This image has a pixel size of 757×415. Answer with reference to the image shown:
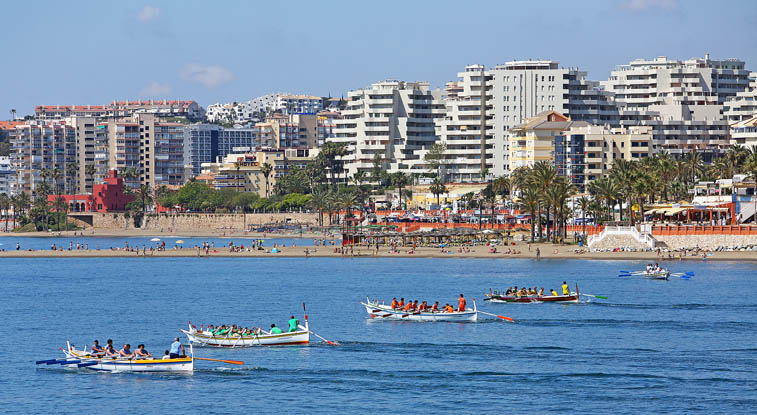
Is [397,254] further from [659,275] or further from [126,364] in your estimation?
[126,364]

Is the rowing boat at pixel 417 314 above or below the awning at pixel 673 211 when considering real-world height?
below

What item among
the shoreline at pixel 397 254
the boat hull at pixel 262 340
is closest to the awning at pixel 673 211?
the shoreline at pixel 397 254

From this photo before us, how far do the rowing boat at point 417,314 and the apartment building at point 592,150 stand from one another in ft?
370

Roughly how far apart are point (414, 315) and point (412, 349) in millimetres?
11232

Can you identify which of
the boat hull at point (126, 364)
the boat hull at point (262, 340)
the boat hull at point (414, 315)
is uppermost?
the boat hull at point (414, 315)

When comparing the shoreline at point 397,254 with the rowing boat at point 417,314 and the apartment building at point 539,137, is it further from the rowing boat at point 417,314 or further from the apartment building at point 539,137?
the apartment building at point 539,137

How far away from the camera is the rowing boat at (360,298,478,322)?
74.7 meters

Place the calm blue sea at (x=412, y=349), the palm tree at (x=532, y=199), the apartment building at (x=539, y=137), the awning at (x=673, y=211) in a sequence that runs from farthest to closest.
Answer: the apartment building at (x=539, y=137) < the palm tree at (x=532, y=199) < the awning at (x=673, y=211) < the calm blue sea at (x=412, y=349)

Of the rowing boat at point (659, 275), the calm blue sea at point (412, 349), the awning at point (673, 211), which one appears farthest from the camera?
the awning at point (673, 211)

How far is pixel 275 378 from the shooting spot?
5791 cm

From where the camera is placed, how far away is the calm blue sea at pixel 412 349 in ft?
174

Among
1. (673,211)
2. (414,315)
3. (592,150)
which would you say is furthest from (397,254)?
(414,315)

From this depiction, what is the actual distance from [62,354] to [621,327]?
34.7 metres

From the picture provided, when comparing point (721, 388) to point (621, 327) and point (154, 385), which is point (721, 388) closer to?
point (621, 327)
